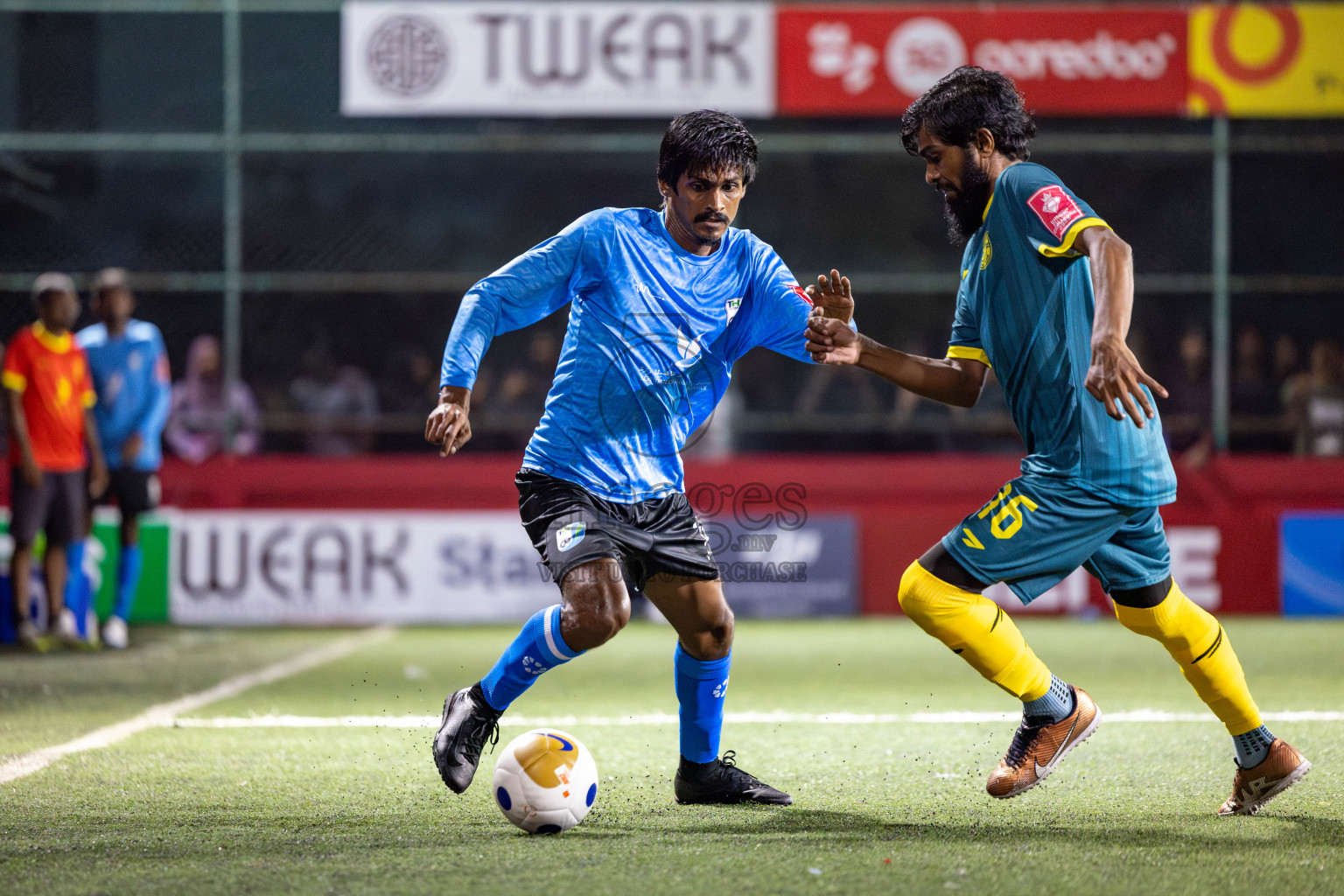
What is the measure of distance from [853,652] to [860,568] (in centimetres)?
217

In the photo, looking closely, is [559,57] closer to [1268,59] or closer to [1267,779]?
[1268,59]

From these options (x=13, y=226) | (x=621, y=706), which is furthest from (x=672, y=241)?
(x=13, y=226)

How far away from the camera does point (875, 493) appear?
36.1 feet

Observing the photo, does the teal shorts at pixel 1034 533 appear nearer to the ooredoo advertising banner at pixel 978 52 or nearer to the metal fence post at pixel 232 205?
the ooredoo advertising banner at pixel 978 52

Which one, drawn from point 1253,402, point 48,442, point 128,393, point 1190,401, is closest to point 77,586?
point 48,442

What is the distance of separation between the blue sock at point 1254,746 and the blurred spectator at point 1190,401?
26.4ft

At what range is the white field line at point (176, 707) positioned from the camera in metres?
5.07

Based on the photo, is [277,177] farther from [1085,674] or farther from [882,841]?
[882,841]

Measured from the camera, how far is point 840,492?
36.1 ft

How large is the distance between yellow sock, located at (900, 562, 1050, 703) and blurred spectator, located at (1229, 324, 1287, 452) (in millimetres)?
8885

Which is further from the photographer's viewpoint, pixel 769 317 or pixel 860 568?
pixel 860 568

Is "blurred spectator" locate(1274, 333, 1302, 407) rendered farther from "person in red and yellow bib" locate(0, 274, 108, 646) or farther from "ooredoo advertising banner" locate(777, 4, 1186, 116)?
"person in red and yellow bib" locate(0, 274, 108, 646)

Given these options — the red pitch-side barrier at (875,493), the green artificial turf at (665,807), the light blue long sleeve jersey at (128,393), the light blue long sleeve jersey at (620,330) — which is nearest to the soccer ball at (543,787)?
the green artificial turf at (665,807)

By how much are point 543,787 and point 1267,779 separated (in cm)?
196
